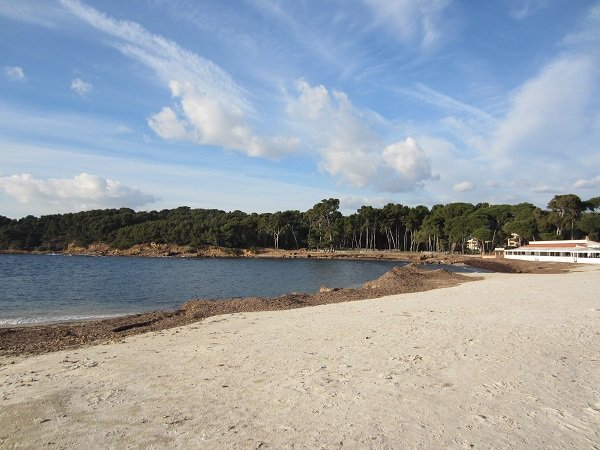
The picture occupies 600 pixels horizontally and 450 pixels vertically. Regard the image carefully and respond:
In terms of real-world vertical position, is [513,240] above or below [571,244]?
above

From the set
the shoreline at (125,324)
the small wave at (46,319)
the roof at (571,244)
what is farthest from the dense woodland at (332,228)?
the small wave at (46,319)

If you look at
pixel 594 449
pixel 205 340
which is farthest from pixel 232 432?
pixel 205 340

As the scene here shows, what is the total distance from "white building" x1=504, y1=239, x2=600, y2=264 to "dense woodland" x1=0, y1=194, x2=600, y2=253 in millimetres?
16694

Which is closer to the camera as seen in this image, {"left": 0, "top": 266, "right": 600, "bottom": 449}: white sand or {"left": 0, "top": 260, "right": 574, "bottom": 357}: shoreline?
{"left": 0, "top": 266, "right": 600, "bottom": 449}: white sand

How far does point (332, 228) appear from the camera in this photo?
121 metres

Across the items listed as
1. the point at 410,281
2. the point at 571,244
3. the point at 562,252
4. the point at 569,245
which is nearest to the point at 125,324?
the point at 410,281

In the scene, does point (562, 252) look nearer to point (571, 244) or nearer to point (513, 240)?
point (571, 244)

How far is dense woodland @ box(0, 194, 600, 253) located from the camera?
97250 mm

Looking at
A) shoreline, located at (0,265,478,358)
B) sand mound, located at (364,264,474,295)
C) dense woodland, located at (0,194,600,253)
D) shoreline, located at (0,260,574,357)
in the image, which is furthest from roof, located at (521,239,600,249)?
shoreline, located at (0,265,478,358)

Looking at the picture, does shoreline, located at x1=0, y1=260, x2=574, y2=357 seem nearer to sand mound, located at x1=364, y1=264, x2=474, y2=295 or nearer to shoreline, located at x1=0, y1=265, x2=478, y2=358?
shoreline, located at x1=0, y1=265, x2=478, y2=358

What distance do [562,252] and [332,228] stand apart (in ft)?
206

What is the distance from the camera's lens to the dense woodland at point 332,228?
97250mm

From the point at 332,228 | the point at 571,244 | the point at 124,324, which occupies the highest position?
the point at 332,228

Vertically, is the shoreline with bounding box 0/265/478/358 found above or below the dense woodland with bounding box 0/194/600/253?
below
